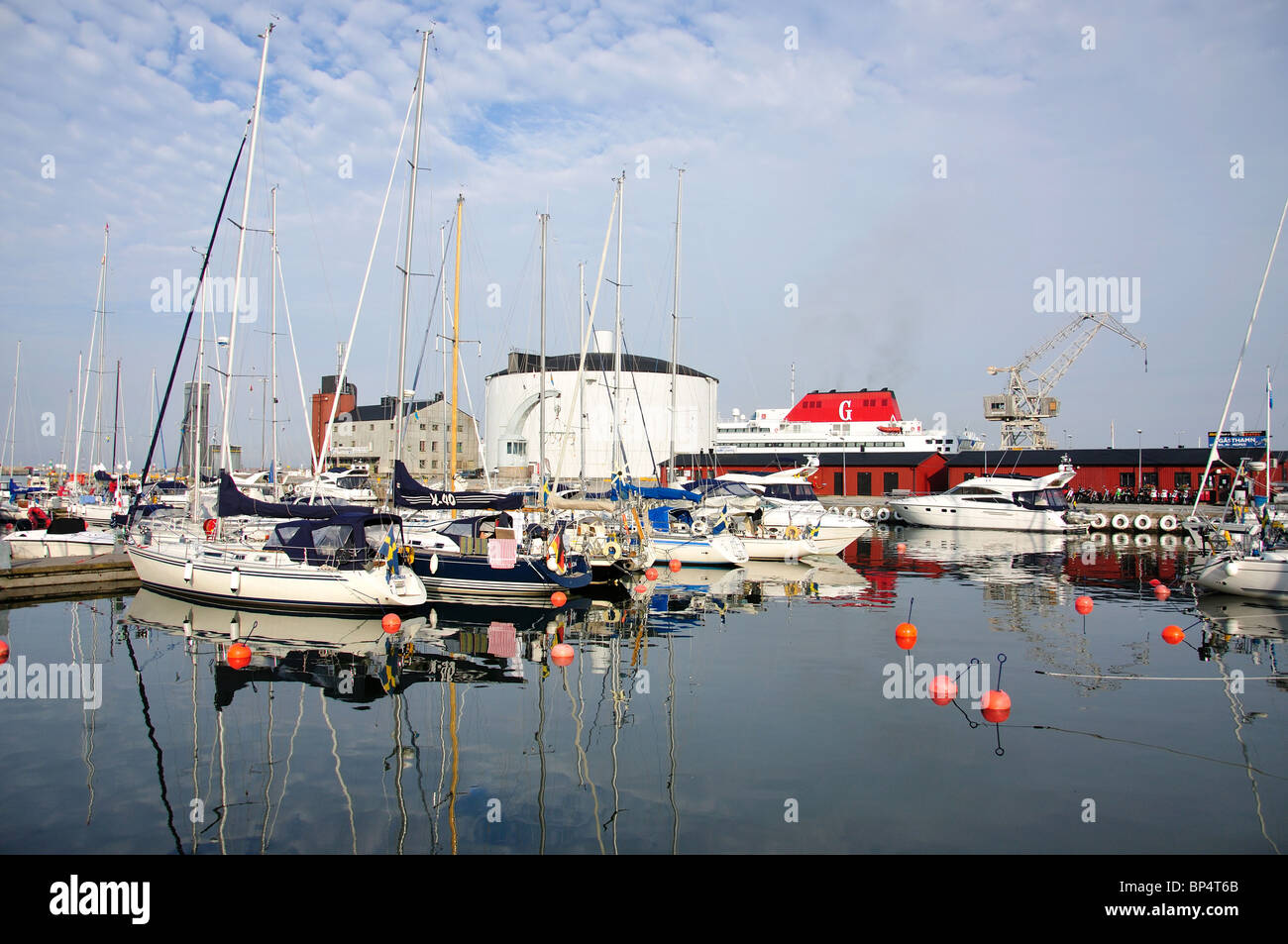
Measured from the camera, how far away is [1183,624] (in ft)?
68.5

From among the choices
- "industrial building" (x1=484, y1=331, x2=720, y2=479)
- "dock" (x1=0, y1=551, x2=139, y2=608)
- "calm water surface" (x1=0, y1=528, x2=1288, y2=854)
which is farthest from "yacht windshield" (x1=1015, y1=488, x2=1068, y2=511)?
"dock" (x1=0, y1=551, x2=139, y2=608)

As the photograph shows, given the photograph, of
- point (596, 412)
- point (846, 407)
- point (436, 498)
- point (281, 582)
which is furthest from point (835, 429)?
point (281, 582)

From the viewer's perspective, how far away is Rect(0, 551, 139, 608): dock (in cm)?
2342

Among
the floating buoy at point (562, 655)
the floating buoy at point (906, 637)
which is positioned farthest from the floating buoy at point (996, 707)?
the floating buoy at point (562, 655)

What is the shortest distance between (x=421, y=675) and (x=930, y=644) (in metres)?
11.4

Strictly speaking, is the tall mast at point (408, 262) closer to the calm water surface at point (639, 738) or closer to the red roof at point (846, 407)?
the calm water surface at point (639, 738)

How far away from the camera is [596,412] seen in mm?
78000

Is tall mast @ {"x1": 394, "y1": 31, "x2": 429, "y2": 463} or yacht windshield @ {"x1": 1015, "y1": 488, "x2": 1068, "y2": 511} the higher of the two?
tall mast @ {"x1": 394, "y1": 31, "x2": 429, "y2": 463}

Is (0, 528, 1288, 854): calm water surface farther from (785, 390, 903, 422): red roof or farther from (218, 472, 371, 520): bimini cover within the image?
(785, 390, 903, 422): red roof

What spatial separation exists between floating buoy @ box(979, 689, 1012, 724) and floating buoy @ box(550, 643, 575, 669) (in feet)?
26.4

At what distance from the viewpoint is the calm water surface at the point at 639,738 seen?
898 cm

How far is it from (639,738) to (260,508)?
15.8 metres

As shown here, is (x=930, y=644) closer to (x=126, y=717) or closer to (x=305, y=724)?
(x=305, y=724)
